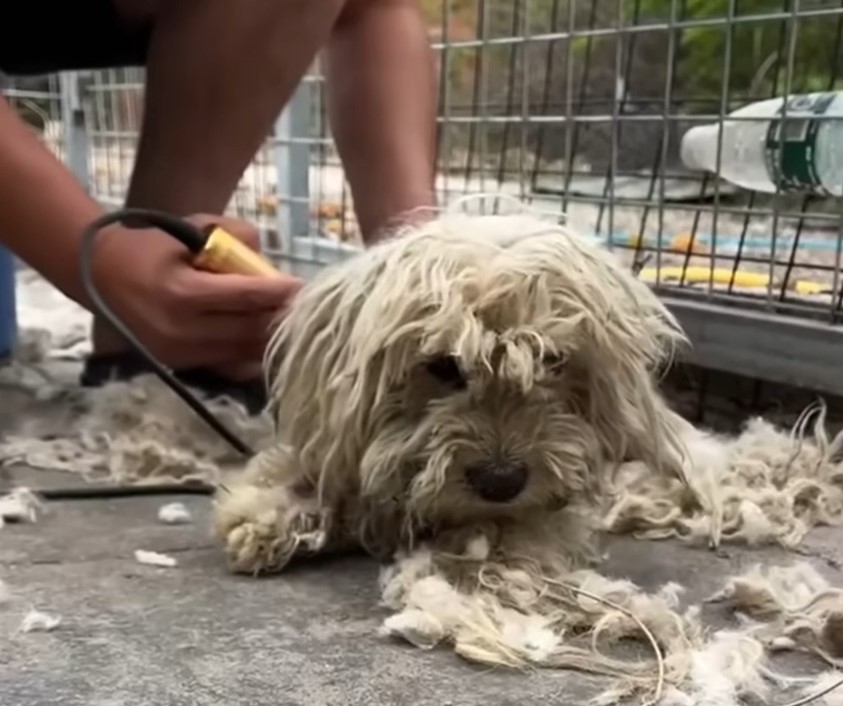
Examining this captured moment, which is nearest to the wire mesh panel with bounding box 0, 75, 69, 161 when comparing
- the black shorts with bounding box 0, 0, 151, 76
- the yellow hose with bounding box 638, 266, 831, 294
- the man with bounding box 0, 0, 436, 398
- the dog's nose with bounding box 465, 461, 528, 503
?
the black shorts with bounding box 0, 0, 151, 76

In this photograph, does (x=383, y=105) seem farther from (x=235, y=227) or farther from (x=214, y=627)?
(x=214, y=627)

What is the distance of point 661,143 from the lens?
1.37m

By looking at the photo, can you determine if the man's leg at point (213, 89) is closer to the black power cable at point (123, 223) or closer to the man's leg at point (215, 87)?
the man's leg at point (215, 87)

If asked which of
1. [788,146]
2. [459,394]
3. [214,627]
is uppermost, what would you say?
[788,146]

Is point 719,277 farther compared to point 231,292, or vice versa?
point 719,277

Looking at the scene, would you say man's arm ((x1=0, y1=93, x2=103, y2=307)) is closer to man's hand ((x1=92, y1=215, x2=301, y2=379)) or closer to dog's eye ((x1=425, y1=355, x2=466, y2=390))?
man's hand ((x1=92, y1=215, x2=301, y2=379))

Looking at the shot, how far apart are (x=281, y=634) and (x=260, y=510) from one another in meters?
0.13

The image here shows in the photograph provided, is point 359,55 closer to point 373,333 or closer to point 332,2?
point 332,2

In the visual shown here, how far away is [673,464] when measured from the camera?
2.86ft

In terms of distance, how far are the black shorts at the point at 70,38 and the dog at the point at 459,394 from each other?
0.71 m

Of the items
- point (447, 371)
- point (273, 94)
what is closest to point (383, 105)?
point (273, 94)

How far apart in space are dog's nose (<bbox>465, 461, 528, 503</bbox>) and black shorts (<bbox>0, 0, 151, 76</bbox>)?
892 mm

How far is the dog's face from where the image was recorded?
0.77 m

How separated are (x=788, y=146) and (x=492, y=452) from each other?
64cm
